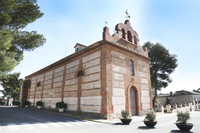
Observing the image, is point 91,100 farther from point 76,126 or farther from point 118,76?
point 76,126

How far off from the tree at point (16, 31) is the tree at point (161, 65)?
26.1 metres

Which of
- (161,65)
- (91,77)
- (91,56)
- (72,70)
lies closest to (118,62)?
(91,56)

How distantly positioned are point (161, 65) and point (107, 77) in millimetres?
23106

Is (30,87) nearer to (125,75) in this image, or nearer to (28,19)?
(28,19)

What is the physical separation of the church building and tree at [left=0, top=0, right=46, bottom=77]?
5.49 metres

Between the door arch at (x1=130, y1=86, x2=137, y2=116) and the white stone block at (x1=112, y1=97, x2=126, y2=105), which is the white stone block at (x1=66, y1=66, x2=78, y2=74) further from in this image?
the door arch at (x1=130, y1=86, x2=137, y2=116)

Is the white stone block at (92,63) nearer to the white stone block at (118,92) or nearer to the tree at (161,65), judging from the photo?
the white stone block at (118,92)

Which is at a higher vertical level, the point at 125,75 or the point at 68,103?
the point at 125,75

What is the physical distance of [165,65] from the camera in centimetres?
3033

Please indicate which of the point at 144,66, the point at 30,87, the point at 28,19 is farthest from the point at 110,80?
the point at 30,87

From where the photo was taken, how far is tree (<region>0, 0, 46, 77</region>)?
9.75 metres

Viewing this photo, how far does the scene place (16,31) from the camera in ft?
39.8

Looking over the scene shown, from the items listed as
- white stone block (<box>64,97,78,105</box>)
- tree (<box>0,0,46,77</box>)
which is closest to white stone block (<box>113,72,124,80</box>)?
white stone block (<box>64,97,78,105</box>)

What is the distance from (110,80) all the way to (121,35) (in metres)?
5.98
